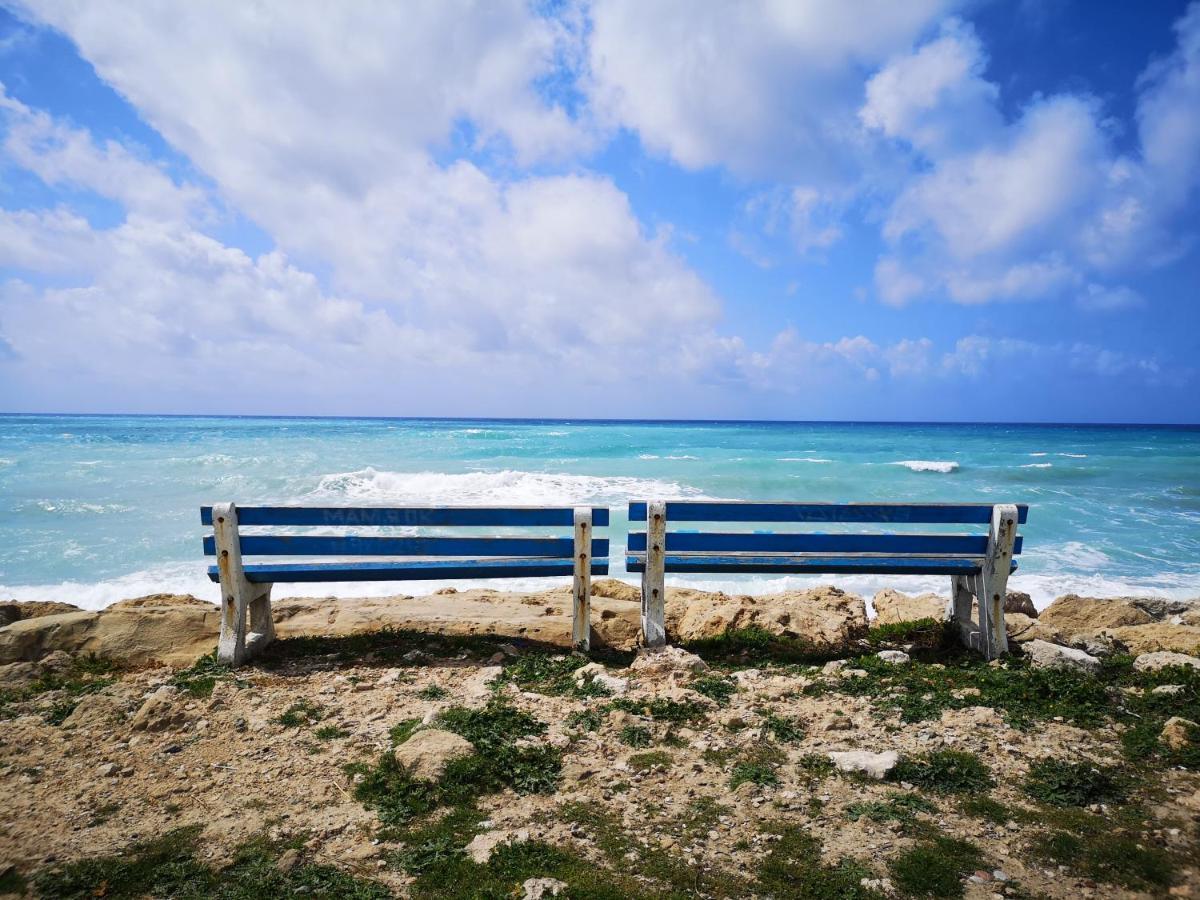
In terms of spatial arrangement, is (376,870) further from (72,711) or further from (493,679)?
(72,711)

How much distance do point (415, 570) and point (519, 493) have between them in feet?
50.1

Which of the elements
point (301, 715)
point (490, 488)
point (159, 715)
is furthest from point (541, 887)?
point (490, 488)

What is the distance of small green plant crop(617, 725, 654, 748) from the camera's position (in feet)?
11.5

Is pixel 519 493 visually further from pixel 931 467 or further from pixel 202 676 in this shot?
→ pixel 931 467

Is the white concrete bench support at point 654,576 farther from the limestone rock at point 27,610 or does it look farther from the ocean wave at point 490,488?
the ocean wave at point 490,488

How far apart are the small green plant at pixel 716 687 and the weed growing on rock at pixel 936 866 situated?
1559 mm

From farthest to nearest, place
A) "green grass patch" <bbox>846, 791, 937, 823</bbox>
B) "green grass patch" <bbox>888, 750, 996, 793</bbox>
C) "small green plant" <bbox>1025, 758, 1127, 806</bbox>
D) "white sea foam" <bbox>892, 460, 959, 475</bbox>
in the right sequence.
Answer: "white sea foam" <bbox>892, 460, 959, 475</bbox>, "green grass patch" <bbox>888, 750, 996, 793</bbox>, "small green plant" <bbox>1025, 758, 1127, 806</bbox>, "green grass patch" <bbox>846, 791, 937, 823</bbox>

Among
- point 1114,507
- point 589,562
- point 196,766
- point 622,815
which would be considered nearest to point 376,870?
point 622,815

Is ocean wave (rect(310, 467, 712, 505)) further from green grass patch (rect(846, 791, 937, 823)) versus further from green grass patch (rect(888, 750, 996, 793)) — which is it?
green grass patch (rect(846, 791, 937, 823))

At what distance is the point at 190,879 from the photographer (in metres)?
2.42

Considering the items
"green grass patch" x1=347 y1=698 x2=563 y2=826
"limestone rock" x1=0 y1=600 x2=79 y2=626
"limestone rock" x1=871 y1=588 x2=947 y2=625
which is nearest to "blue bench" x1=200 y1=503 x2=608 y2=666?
"green grass patch" x1=347 y1=698 x2=563 y2=826

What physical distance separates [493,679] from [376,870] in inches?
77.3

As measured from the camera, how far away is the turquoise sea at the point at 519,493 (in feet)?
33.6

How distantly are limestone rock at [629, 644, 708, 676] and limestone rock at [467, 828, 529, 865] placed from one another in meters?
1.93
